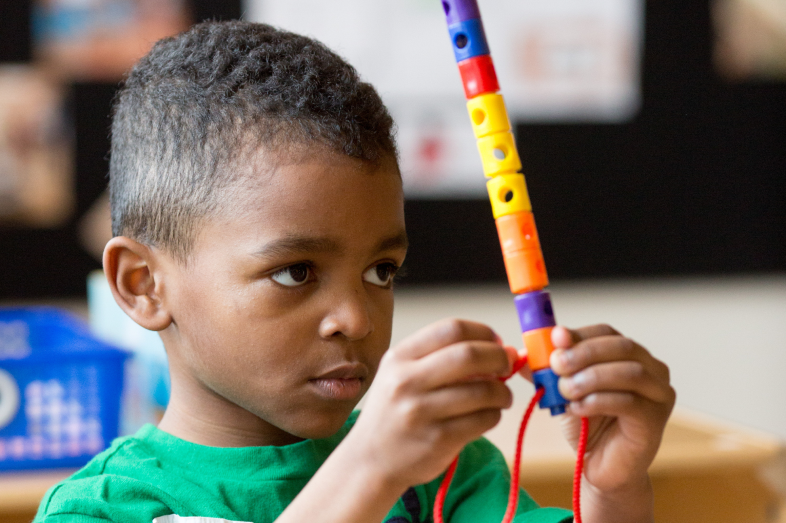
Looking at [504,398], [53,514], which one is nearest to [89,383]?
[53,514]

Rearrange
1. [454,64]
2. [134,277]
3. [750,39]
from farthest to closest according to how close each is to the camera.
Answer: [750,39] < [454,64] < [134,277]

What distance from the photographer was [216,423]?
2.27 ft

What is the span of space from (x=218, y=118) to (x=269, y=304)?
0.15 m

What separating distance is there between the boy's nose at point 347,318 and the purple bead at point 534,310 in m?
0.13

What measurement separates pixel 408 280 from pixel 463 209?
9.3 inches

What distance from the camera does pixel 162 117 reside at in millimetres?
685

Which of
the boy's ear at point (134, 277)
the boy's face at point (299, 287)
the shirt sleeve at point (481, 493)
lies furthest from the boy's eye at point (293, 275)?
the shirt sleeve at point (481, 493)

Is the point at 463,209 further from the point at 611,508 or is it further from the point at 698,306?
the point at 611,508

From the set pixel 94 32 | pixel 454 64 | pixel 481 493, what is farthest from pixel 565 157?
pixel 481 493

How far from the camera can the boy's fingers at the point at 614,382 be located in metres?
0.50

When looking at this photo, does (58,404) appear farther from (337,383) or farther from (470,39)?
(470,39)

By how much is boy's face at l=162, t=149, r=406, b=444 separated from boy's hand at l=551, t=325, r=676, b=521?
0.16 meters

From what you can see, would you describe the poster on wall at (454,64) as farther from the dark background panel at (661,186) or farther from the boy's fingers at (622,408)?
the boy's fingers at (622,408)

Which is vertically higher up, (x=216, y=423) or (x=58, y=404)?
(x=216, y=423)
